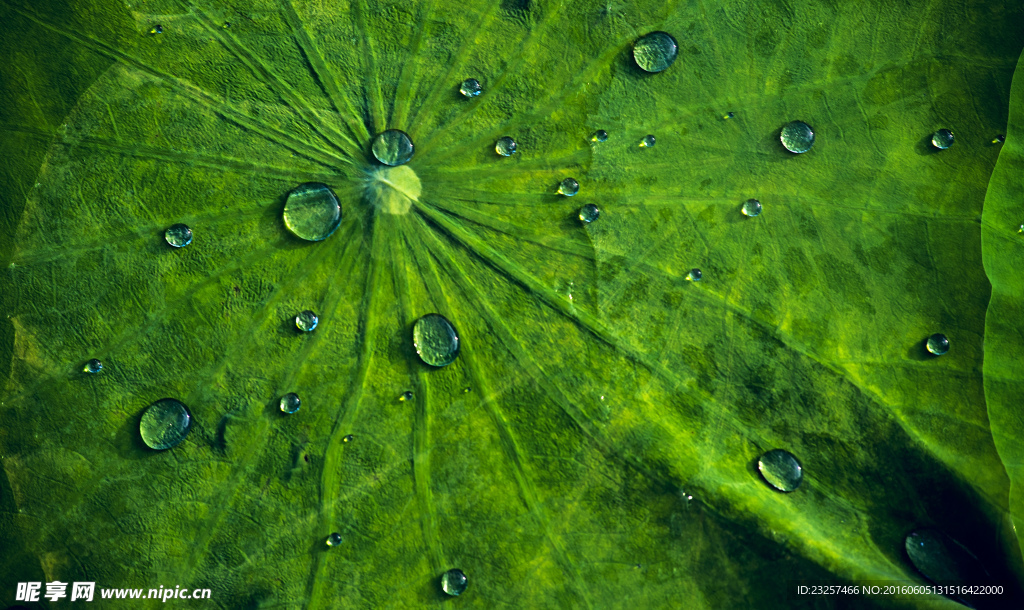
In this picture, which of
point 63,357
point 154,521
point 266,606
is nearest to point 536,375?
point 266,606

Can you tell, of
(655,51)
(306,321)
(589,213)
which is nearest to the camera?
(306,321)

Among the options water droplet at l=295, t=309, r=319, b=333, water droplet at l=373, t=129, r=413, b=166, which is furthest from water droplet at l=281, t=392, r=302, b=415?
water droplet at l=373, t=129, r=413, b=166

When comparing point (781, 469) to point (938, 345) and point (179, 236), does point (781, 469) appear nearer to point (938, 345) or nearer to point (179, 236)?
point (938, 345)

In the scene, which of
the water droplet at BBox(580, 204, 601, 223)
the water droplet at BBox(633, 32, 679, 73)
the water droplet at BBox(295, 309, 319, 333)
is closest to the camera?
the water droplet at BBox(295, 309, 319, 333)

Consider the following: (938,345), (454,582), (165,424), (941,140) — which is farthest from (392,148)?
(938,345)

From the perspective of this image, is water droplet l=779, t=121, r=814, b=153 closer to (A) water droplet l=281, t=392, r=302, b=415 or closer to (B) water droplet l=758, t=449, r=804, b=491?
(B) water droplet l=758, t=449, r=804, b=491

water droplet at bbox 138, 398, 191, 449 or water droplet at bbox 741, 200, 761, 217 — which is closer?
water droplet at bbox 138, 398, 191, 449

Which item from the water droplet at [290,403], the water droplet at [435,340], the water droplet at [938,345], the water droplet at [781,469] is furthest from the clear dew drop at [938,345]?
the water droplet at [290,403]
